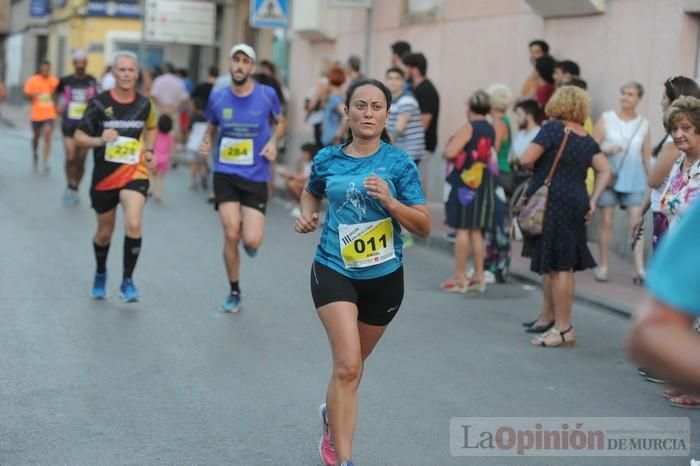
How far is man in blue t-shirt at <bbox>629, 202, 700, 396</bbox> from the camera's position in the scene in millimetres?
1968

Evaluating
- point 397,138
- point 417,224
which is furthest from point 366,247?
point 397,138

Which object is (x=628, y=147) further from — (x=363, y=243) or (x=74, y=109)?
(x=74, y=109)

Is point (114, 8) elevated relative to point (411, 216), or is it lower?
elevated

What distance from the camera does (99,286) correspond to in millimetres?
9602

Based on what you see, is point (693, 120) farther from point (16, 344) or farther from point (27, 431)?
point (16, 344)

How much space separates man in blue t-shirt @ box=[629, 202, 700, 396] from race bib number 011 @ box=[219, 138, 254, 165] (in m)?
7.43

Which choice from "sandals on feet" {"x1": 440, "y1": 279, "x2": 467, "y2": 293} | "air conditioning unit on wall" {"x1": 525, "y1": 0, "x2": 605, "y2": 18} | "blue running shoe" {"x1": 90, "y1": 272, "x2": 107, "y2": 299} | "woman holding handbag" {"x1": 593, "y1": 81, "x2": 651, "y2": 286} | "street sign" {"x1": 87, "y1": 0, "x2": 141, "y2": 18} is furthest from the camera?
"street sign" {"x1": 87, "y1": 0, "x2": 141, "y2": 18}

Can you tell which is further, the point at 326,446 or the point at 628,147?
the point at 628,147

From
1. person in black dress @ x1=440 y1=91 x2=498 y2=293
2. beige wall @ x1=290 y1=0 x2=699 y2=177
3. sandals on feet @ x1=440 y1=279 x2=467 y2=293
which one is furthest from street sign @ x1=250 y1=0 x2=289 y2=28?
sandals on feet @ x1=440 y1=279 x2=467 y2=293

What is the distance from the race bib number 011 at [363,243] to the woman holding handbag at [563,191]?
3391 mm

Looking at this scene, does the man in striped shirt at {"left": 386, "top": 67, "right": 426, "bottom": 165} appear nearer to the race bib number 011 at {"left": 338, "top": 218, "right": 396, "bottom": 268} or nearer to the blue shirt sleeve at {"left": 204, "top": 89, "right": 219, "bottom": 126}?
the blue shirt sleeve at {"left": 204, "top": 89, "right": 219, "bottom": 126}

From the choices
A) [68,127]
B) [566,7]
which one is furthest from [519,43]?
[68,127]

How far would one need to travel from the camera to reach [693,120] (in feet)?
22.1

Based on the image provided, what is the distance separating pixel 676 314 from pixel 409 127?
1161 cm
